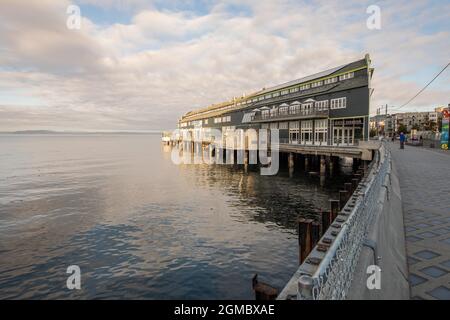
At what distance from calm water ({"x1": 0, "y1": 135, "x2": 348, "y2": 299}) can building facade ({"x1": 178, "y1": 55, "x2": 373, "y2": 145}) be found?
14813 millimetres

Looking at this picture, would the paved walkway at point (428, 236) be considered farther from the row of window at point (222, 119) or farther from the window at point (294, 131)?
the row of window at point (222, 119)

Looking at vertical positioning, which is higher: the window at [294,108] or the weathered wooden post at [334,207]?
the window at [294,108]

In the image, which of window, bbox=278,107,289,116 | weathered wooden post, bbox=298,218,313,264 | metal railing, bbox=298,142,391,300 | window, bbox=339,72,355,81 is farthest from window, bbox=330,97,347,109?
metal railing, bbox=298,142,391,300

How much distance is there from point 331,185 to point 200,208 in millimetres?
15503

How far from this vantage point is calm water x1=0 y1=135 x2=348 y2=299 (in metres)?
10.7

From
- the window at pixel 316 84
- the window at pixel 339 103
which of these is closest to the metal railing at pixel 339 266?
the window at pixel 339 103

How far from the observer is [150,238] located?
15.2 m

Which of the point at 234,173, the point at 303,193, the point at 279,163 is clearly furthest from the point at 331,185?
the point at 279,163

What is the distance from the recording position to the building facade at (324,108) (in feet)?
122

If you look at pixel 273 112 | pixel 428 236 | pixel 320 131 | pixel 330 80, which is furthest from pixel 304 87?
pixel 428 236

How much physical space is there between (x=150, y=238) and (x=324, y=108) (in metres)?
36.0

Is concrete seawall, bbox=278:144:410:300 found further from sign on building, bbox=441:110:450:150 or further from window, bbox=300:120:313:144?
sign on building, bbox=441:110:450:150

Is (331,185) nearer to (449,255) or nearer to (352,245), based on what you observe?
(449,255)

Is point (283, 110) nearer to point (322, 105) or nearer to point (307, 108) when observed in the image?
point (307, 108)
